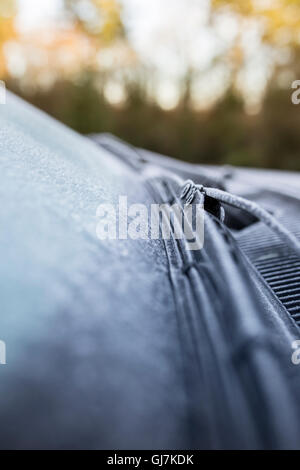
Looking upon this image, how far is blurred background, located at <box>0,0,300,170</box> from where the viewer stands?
43.5ft

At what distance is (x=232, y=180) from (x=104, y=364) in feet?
9.97

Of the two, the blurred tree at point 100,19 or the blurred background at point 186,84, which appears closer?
the blurred background at point 186,84

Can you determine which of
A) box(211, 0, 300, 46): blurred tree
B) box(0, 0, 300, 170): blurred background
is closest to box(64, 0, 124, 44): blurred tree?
box(0, 0, 300, 170): blurred background

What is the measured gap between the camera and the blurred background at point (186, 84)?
13.3 metres

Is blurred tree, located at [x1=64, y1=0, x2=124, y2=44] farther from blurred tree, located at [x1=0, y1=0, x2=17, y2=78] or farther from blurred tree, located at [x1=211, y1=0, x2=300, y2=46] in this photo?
blurred tree, located at [x1=211, y1=0, x2=300, y2=46]

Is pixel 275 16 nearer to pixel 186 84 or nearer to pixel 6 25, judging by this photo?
pixel 186 84

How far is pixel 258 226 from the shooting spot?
2246 mm

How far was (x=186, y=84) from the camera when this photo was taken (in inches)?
591

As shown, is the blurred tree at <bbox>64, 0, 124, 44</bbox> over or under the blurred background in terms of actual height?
over

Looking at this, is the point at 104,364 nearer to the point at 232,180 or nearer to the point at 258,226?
the point at 258,226

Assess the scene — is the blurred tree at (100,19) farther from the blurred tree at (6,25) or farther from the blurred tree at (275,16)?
the blurred tree at (275,16)

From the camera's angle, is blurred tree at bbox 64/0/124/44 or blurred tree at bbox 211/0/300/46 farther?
blurred tree at bbox 64/0/124/44

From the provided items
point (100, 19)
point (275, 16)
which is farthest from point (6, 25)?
point (275, 16)

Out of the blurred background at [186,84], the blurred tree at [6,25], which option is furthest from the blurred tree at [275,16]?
the blurred tree at [6,25]
